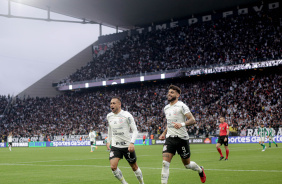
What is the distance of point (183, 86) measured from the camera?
2272 inches

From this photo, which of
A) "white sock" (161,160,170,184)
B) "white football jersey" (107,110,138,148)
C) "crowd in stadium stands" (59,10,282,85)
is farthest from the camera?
"crowd in stadium stands" (59,10,282,85)

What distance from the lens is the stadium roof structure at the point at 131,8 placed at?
177ft

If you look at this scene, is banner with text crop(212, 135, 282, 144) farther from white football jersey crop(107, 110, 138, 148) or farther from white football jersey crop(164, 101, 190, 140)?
white football jersey crop(107, 110, 138, 148)

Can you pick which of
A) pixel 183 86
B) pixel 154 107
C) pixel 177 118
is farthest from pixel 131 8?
pixel 177 118

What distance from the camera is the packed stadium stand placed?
1868 inches

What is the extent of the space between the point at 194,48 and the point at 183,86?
5672mm

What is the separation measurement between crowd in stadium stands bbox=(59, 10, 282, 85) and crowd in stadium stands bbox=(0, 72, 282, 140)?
2892mm

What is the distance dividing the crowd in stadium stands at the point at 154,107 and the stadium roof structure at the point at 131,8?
1089cm

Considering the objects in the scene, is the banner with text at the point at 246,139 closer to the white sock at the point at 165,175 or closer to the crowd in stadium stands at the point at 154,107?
the crowd in stadium stands at the point at 154,107

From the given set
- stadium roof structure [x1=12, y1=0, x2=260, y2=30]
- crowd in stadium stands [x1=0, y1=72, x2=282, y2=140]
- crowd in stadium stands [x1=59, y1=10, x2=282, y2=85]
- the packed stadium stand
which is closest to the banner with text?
crowd in stadium stands [x1=0, y1=72, x2=282, y2=140]

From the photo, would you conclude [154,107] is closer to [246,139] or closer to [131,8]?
[131,8]

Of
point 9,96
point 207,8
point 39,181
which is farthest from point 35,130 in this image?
point 39,181

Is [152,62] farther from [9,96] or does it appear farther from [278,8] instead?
[9,96]

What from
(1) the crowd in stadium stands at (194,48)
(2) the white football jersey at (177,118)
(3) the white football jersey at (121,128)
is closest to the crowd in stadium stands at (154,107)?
(1) the crowd in stadium stands at (194,48)
